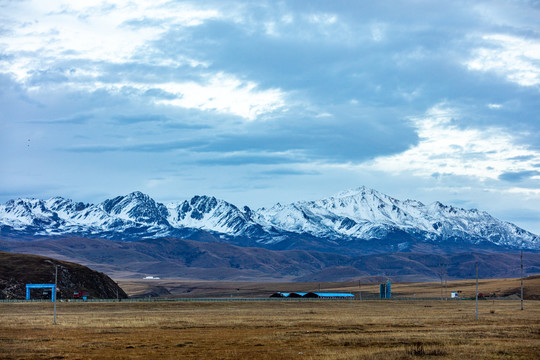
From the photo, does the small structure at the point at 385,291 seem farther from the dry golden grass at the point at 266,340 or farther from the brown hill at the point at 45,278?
the dry golden grass at the point at 266,340

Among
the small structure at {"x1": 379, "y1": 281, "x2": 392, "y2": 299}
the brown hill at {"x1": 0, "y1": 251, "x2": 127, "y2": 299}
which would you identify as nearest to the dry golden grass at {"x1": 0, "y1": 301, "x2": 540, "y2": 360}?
the brown hill at {"x1": 0, "y1": 251, "x2": 127, "y2": 299}

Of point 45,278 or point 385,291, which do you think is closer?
point 45,278

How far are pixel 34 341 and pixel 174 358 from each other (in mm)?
16097

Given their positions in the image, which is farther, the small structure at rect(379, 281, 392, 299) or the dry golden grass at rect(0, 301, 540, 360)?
the small structure at rect(379, 281, 392, 299)

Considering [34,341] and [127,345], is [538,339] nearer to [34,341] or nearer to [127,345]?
[127,345]

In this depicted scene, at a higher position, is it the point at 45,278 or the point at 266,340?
the point at 45,278

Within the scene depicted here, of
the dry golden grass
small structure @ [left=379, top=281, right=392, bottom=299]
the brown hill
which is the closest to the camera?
the dry golden grass

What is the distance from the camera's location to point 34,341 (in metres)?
51.2

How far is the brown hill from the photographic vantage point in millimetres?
156150

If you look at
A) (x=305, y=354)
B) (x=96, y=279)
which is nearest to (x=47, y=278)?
(x=96, y=279)

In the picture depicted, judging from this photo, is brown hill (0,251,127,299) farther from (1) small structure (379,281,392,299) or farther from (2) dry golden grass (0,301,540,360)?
(2) dry golden grass (0,301,540,360)

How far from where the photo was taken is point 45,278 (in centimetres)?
16638

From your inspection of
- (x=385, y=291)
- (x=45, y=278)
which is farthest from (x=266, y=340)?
(x=385, y=291)

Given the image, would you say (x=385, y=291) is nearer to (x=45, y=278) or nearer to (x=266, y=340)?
(x=45, y=278)
